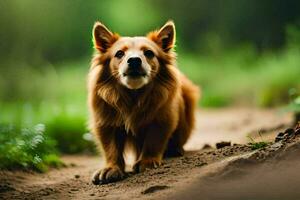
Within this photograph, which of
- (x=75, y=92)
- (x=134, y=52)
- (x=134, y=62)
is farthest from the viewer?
(x=75, y=92)

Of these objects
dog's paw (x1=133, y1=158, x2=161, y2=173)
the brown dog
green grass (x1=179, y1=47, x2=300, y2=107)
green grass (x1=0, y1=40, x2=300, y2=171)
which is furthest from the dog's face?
green grass (x1=179, y1=47, x2=300, y2=107)

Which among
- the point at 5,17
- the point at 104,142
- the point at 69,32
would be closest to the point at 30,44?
the point at 5,17

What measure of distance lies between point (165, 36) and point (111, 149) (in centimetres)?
129

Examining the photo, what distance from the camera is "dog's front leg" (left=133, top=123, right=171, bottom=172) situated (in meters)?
5.48

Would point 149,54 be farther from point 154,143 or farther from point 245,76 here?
point 245,76

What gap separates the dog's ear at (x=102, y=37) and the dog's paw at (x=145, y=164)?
4.01ft

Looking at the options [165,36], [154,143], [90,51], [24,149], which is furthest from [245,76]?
[154,143]

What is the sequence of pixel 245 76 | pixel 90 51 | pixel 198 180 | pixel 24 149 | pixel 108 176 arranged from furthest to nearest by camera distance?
pixel 90 51 → pixel 245 76 → pixel 24 149 → pixel 108 176 → pixel 198 180

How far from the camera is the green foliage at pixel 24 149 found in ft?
20.3

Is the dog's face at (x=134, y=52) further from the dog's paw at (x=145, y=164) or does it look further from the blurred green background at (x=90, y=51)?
the blurred green background at (x=90, y=51)

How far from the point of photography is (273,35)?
624 inches

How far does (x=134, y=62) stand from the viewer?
17.4ft

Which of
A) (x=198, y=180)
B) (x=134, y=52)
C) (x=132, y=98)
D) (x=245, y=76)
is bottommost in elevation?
(x=198, y=180)

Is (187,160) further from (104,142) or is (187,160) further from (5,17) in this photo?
(5,17)
